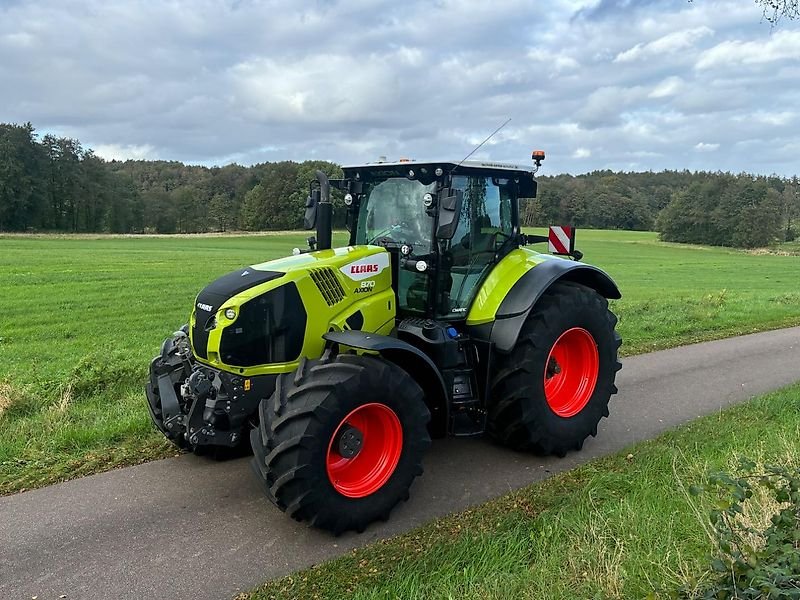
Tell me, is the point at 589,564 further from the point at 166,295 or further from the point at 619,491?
the point at 166,295

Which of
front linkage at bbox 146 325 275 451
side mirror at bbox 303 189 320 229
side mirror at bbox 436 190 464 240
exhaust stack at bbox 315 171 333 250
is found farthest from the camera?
side mirror at bbox 303 189 320 229

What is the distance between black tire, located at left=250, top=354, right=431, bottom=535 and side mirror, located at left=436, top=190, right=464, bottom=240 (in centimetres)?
105

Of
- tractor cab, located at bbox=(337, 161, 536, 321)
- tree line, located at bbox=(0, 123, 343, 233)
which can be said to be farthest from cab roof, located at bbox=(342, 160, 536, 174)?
tree line, located at bbox=(0, 123, 343, 233)

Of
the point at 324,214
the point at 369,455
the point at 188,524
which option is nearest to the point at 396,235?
the point at 324,214

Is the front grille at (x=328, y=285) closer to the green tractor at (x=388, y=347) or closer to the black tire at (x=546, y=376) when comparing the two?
the green tractor at (x=388, y=347)

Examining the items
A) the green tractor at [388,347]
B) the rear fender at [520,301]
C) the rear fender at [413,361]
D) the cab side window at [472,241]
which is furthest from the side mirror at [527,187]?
the rear fender at [413,361]

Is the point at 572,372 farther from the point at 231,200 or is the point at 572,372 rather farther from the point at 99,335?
the point at 231,200

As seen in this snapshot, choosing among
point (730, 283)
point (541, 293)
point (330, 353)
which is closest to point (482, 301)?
point (541, 293)

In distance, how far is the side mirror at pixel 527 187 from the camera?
19.4 feet

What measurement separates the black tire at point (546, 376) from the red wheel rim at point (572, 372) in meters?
0.02

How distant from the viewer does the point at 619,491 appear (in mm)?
4570

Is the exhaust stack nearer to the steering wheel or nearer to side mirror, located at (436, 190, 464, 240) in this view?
the steering wheel

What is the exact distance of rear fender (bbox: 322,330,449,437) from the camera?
428cm

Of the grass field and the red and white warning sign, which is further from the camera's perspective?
the red and white warning sign
